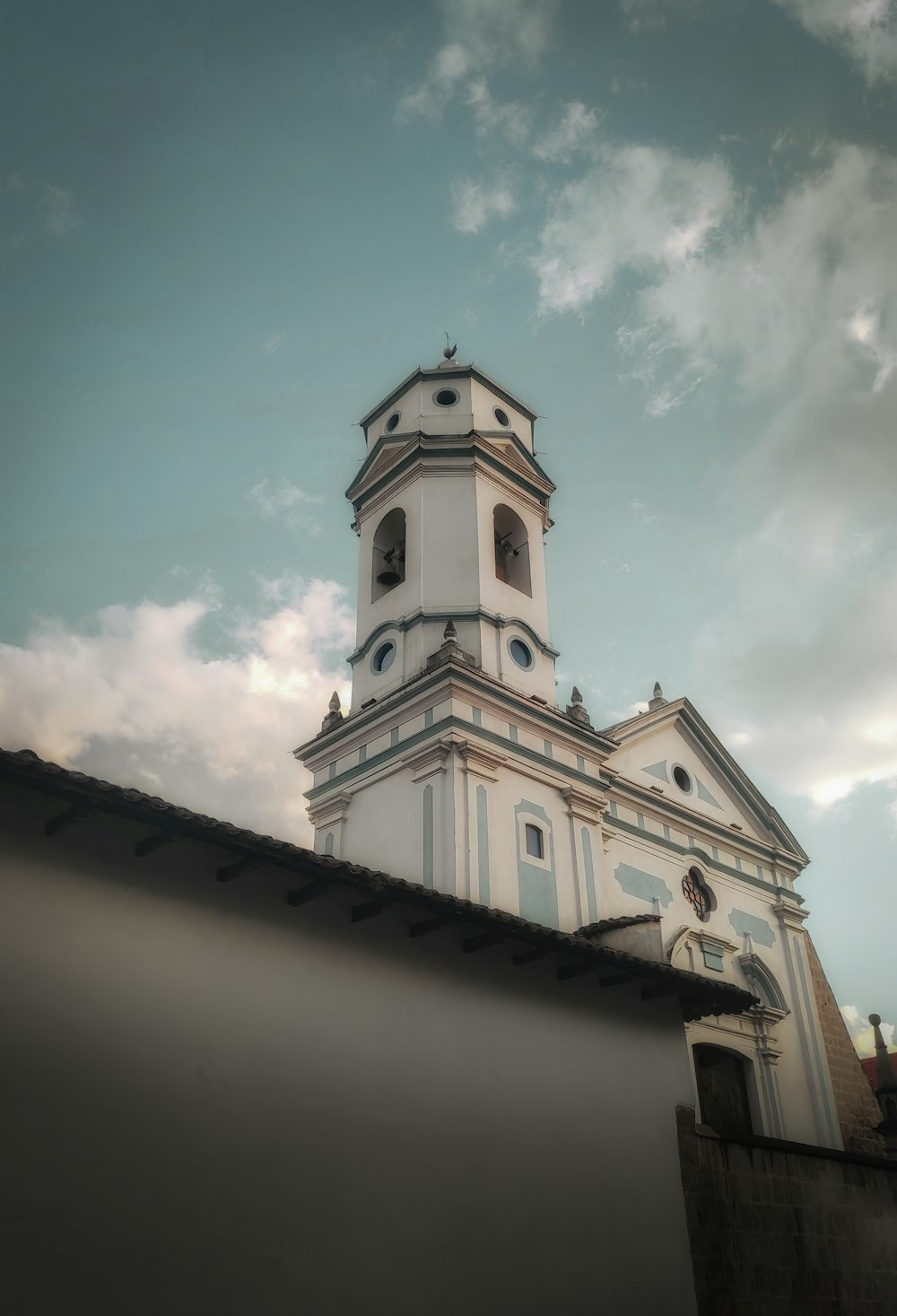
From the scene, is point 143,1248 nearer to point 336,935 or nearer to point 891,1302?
point 336,935

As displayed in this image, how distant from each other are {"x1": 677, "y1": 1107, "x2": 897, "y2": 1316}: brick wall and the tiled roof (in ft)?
4.81

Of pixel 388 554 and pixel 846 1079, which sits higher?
pixel 388 554

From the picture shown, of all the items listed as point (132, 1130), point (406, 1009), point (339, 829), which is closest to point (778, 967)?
point (339, 829)

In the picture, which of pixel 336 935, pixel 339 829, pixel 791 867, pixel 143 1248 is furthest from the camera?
pixel 791 867

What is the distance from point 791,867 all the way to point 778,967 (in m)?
2.50

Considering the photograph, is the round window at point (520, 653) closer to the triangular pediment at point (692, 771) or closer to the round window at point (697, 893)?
the triangular pediment at point (692, 771)

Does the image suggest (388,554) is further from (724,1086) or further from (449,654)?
(724,1086)

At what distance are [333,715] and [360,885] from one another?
10.0 m

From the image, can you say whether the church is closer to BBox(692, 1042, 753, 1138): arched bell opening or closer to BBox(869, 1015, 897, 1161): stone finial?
BBox(692, 1042, 753, 1138): arched bell opening

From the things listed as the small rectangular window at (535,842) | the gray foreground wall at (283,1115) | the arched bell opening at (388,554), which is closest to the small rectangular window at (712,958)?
the small rectangular window at (535,842)

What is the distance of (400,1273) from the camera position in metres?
8.05

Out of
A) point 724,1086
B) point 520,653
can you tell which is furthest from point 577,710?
point 724,1086

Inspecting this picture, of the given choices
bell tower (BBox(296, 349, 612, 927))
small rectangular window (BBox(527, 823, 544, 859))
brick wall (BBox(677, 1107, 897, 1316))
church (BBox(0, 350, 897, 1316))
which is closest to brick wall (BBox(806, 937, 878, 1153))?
church (BBox(0, 350, 897, 1316))

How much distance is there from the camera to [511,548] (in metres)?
19.8
